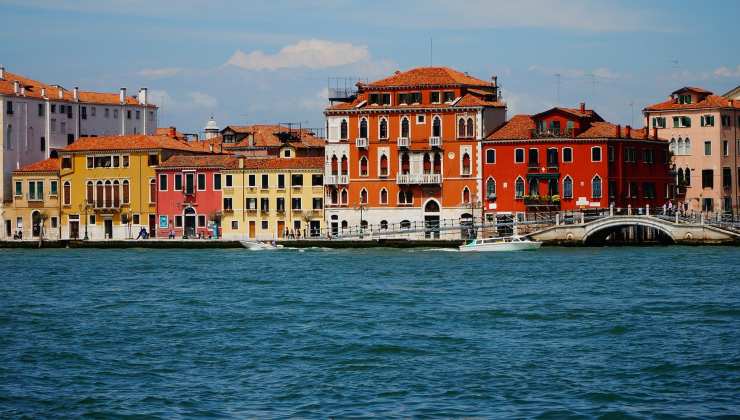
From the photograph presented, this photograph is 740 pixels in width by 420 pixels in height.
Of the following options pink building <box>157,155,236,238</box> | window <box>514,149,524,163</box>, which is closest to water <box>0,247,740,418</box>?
window <box>514,149,524,163</box>

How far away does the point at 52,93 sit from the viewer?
91125 mm

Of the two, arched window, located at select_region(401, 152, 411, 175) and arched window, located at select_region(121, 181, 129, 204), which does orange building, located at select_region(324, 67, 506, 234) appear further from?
arched window, located at select_region(121, 181, 129, 204)

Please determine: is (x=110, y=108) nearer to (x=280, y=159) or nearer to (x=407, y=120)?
(x=280, y=159)

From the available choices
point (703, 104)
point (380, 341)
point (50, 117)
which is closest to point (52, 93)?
point (50, 117)

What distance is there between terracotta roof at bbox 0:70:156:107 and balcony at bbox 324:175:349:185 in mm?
21318

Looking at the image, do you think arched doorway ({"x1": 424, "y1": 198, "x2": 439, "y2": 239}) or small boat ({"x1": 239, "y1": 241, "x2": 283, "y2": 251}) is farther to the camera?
arched doorway ({"x1": 424, "y1": 198, "x2": 439, "y2": 239})

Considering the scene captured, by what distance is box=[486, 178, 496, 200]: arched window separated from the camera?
75.2 meters

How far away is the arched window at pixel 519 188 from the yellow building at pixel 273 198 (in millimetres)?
10586

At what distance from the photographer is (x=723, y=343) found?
1329 inches

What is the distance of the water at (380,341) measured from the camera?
27.4m

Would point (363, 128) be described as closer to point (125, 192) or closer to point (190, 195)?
point (190, 195)

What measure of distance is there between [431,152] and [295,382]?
47.3 m

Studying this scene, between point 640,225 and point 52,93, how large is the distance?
39.8 meters

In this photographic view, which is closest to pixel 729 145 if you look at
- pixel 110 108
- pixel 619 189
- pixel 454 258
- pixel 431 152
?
pixel 619 189
